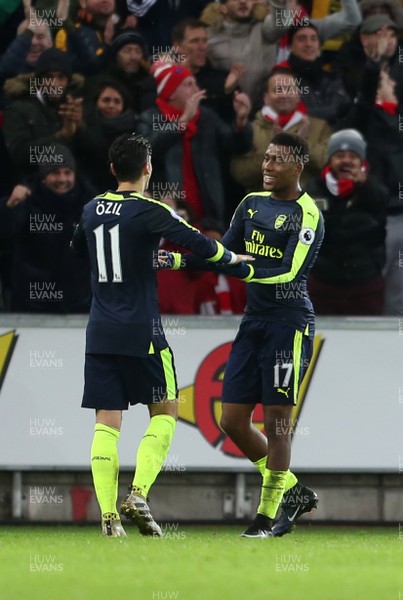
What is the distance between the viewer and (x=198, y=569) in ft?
19.1

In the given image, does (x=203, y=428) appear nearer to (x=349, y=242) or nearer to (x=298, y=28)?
(x=349, y=242)

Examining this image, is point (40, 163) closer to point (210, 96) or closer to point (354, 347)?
point (210, 96)

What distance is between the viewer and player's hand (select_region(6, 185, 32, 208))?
31.6 ft

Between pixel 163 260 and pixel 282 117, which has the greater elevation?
pixel 282 117

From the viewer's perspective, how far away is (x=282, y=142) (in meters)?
7.80

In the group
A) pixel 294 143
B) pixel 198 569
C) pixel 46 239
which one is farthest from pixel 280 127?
pixel 198 569

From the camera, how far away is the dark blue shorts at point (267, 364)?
25.3 feet

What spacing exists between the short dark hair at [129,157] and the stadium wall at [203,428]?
2450 mm

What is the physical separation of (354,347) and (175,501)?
1693 millimetres

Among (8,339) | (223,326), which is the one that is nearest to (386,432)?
(223,326)

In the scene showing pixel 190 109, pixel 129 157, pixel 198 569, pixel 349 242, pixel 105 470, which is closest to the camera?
pixel 198 569

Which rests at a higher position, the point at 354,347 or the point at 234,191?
the point at 234,191

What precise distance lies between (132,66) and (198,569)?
201 inches

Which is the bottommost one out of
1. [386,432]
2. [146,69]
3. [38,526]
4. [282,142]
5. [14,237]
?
[38,526]
